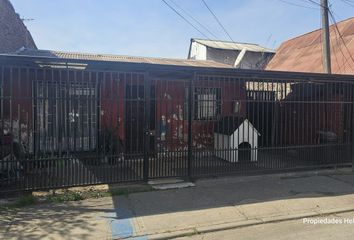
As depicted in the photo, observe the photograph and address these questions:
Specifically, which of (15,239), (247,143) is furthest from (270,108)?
(15,239)

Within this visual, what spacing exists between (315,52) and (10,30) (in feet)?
46.5

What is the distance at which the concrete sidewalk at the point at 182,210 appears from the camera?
5617 millimetres

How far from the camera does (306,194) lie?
7.80m

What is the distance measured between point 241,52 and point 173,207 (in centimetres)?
1963

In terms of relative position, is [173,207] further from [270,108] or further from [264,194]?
[270,108]

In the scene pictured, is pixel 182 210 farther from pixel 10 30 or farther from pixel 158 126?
pixel 10 30

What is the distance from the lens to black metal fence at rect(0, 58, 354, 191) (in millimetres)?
7730

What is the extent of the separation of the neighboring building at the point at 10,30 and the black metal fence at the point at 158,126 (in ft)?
20.6

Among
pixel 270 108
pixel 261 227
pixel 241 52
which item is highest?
pixel 241 52

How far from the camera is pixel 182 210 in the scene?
6629 mm

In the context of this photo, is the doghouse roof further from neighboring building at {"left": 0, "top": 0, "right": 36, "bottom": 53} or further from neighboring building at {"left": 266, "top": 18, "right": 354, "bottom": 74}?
neighboring building at {"left": 0, "top": 0, "right": 36, "bottom": 53}

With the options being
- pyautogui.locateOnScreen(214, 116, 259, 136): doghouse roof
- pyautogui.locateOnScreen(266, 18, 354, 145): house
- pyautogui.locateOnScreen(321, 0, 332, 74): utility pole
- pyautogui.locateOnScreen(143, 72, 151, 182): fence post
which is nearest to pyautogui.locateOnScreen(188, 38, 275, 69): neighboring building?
pyautogui.locateOnScreen(321, 0, 332, 74): utility pole

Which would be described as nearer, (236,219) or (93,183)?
(236,219)

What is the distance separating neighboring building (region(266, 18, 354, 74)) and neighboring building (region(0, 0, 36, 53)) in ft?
41.8
